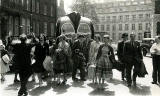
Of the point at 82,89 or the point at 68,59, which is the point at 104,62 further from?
the point at 68,59

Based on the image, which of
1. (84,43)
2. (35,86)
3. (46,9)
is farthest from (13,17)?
(35,86)

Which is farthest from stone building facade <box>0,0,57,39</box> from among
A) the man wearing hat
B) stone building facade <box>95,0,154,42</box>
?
stone building facade <box>95,0,154,42</box>

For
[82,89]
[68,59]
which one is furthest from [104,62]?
[68,59]

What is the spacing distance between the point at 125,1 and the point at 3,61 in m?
80.4

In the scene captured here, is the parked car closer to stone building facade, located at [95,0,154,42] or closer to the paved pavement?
the paved pavement

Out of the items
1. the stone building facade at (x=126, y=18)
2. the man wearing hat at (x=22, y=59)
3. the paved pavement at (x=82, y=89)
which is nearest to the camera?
the man wearing hat at (x=22, y=59)

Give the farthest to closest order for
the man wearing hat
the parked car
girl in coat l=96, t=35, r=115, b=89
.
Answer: the parked car, girl in coat l=96, t=35, r=115, b=89, the man wearing hat

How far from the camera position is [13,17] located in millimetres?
27312

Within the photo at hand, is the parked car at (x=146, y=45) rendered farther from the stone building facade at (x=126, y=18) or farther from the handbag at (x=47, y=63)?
the stone building facade at (x=126, y=18)

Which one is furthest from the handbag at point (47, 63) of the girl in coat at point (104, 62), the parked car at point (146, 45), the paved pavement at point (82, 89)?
the parked car at point (146, 45)

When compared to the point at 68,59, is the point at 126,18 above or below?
above

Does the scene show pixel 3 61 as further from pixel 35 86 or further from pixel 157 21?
pixel 157 21

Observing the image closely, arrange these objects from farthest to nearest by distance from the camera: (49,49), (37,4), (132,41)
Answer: (37,4) → (49,49) → (132,41)

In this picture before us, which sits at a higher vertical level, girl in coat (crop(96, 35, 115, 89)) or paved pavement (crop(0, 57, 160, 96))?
girl in coat (crop(96, 35, 115, 89))
